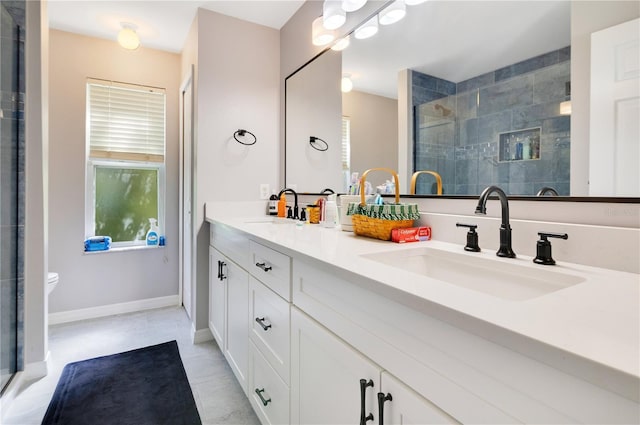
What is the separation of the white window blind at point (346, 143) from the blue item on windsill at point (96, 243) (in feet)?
7.41

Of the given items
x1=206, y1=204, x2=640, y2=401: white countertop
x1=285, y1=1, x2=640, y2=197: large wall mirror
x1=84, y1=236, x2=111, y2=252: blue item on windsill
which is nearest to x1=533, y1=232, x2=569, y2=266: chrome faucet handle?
x1=206, y1=204, x2=640, y2=401: white countertop

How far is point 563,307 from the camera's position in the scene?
54cm

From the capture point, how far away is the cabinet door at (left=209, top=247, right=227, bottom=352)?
1913 millimetres

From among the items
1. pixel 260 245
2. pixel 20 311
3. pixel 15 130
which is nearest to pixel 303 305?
pixel 260 245

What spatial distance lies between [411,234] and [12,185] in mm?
2131

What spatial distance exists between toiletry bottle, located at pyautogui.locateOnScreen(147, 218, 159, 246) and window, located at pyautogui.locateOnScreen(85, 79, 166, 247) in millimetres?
54

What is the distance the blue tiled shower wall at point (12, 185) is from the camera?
1.71 metres

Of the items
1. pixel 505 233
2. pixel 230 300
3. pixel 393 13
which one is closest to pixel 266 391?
pixel 230 300

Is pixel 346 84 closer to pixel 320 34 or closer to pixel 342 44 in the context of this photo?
pixel 342 44

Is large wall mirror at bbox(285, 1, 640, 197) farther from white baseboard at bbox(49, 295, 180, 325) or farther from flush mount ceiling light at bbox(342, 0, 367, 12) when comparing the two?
white baseboard at bbox(49, 295, 180, 325)

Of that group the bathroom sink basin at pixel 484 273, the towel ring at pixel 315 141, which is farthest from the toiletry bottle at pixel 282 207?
the bathroom sink basin at pixel 484 273

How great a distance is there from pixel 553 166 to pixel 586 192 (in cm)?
11

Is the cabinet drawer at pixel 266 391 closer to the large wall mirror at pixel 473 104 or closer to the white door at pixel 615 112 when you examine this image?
the large wall mirror at pixel 473 104

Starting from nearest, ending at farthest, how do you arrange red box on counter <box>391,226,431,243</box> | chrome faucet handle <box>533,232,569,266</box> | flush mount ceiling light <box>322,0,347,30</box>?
chrome faucet handle <box>533,232,569,266</box> → red box on counter <box>391,226,431,243</box> → flush mount ceiling light <box>322,0,347,30</box>
